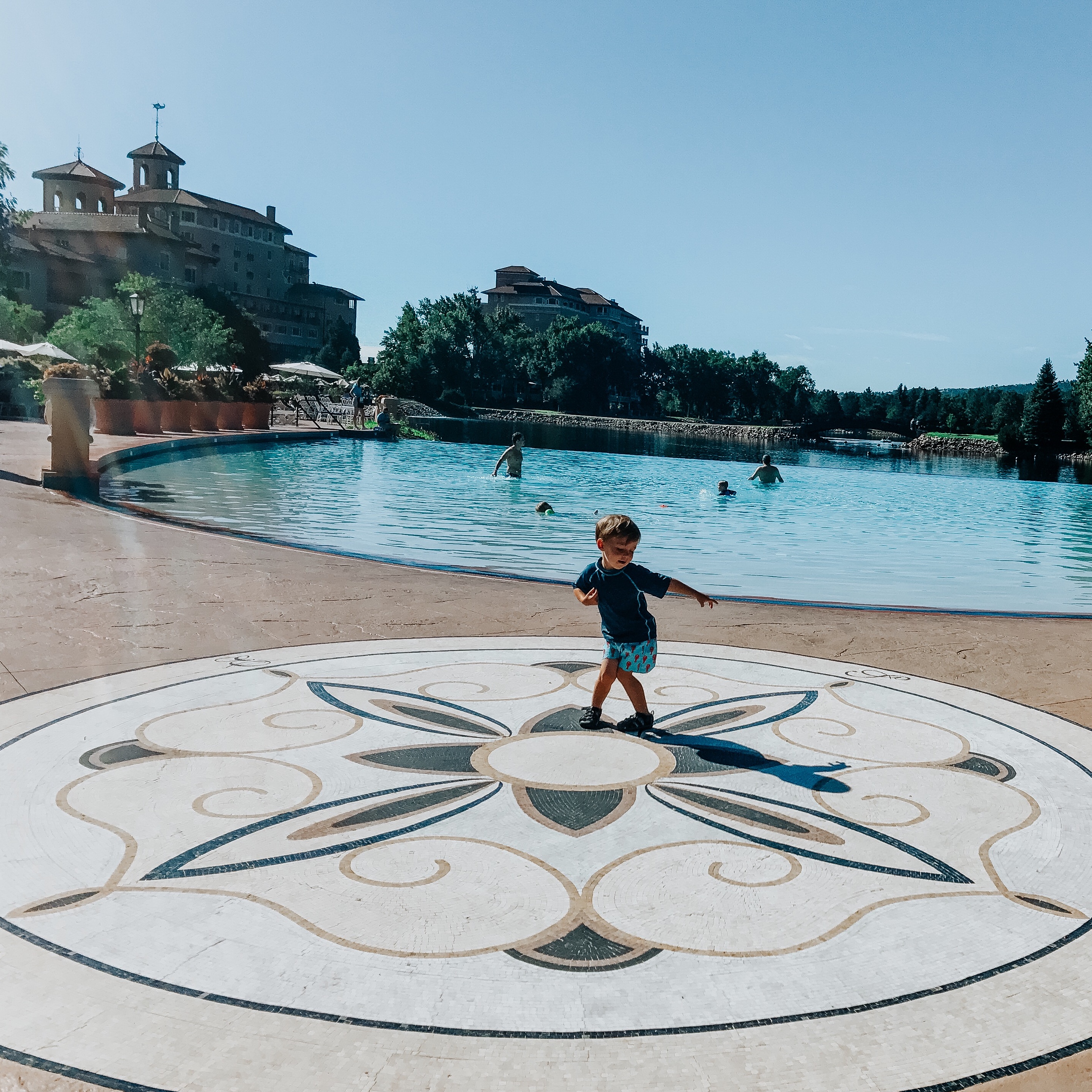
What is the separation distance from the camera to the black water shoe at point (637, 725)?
17.3 ft

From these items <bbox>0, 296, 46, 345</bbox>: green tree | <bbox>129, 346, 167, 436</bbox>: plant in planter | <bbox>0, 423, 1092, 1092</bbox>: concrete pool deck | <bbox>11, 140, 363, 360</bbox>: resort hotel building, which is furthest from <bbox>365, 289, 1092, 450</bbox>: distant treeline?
<bbox>0, 423, 1092, 1092</bbox>: concrete pool deck

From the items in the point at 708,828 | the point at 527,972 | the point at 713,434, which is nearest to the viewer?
the point at 527,972

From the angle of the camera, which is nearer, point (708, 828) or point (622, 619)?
point (708, 828)

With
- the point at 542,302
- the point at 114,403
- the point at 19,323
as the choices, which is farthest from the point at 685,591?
the point at 542,302

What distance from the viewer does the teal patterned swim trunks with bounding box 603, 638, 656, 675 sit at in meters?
5.28

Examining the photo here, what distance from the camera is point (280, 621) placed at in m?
7.62

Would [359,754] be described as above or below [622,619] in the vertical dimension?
below

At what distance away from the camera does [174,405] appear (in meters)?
31.2

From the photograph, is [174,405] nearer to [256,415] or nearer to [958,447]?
[256,415]

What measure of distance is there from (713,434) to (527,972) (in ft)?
433

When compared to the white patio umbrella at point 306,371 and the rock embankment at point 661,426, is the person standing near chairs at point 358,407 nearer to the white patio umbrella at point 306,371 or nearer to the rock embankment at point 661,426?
the white patio umbrella at point 306,371

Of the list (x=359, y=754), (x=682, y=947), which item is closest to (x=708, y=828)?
(x=682, y=947)

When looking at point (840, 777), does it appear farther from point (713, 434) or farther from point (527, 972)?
point (713, 434)

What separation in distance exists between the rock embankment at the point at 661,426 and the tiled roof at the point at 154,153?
47293 millimetres
